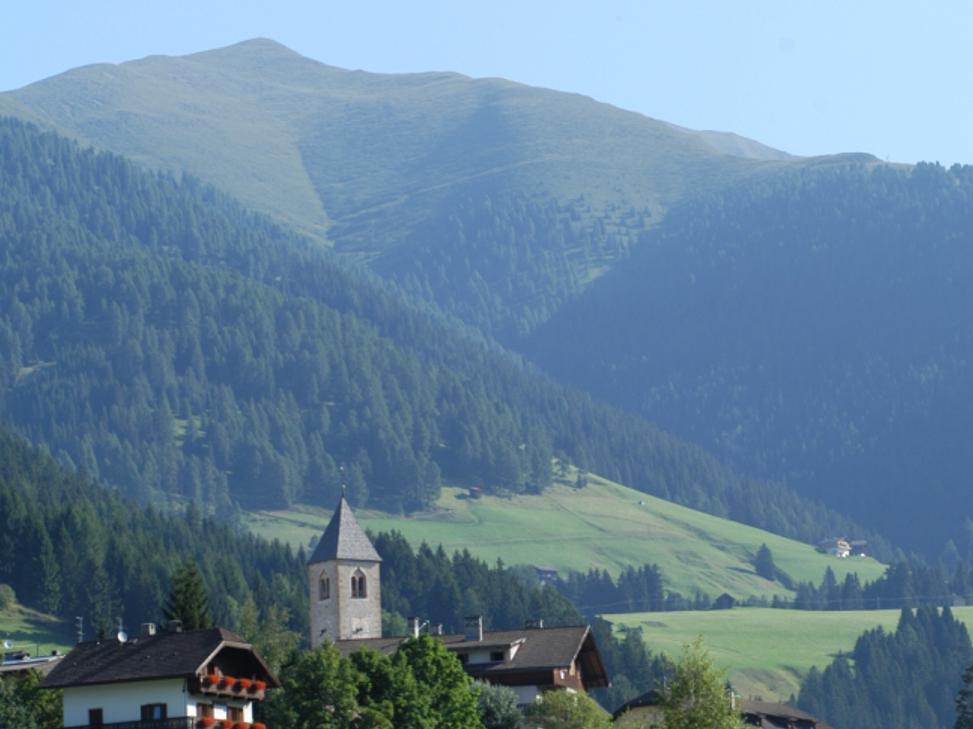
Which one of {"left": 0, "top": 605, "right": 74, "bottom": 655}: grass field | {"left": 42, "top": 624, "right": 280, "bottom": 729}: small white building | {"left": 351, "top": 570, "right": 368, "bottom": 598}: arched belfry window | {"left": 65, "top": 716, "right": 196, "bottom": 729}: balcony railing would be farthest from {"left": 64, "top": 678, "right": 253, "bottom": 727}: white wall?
{"left": 0, "top": 605, "right": 74, "bottom": 655}: grass field

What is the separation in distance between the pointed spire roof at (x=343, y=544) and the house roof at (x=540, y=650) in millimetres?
26731

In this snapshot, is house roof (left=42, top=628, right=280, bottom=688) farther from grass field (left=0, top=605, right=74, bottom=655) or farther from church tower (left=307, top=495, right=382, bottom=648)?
grass field (left=0, top=605, right=74, bottom=655)

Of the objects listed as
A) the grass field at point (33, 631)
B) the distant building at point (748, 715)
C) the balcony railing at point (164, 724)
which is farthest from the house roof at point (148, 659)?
the grass field at point (33, 631)

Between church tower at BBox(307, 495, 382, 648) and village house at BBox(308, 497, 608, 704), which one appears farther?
church tower at BBox(307, 495, 382, 648)

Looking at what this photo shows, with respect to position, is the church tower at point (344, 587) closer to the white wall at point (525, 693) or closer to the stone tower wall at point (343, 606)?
the stone tower wall at point (343, 606)

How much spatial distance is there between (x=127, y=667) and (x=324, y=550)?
6579 centimetres

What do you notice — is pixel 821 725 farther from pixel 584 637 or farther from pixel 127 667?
pixel 127 667

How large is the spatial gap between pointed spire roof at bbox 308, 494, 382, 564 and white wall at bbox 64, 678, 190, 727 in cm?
6328

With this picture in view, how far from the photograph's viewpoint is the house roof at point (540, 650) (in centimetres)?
12900

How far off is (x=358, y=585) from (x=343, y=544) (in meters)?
2.94

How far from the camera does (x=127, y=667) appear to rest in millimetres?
98062

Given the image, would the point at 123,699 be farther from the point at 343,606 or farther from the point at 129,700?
the point at 343,606

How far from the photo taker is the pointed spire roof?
16238cm

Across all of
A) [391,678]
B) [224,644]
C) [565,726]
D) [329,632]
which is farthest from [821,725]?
[224,644]
